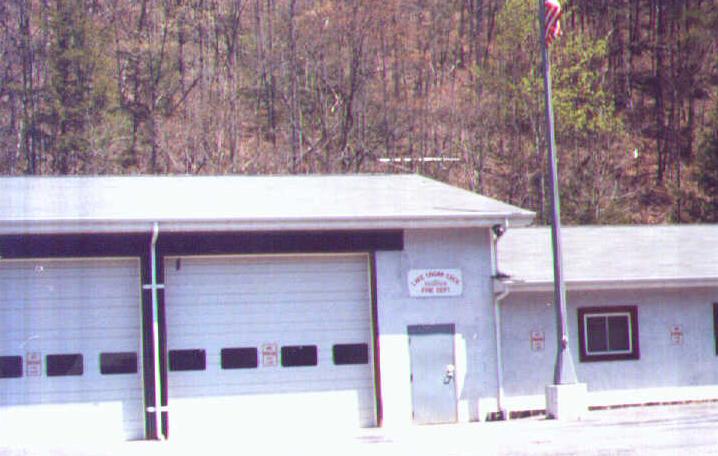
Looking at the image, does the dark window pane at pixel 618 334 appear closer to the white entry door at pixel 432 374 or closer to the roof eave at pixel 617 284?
the roof eave at pixel 617 284

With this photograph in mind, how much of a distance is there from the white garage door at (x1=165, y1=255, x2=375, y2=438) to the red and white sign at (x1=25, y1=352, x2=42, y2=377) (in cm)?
232

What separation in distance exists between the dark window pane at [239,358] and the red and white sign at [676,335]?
8.92 metres

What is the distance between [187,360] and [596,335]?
→ 27.8 feet

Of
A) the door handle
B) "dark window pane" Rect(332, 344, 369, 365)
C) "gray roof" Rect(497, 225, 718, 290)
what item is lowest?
the door handle

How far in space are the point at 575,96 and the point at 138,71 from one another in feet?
68.5

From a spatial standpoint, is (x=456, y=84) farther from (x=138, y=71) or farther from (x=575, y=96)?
(x=138, y=71)

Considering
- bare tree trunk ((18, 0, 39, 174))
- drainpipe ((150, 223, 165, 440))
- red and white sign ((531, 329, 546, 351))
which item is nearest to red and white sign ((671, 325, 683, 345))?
red and white sign ((531, 329, 546, 351))

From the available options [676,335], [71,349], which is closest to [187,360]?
[71,349]

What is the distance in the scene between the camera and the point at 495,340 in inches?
878

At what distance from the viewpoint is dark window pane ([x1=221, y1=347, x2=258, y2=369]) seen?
69.4ft

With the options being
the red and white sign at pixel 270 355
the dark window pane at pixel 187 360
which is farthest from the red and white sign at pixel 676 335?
the dark window pane at pixel 187 360

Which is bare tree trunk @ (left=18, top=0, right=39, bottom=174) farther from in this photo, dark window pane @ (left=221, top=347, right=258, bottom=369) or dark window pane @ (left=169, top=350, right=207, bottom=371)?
dark window pane @ (left=221, top=347, right=258, bottom=369)

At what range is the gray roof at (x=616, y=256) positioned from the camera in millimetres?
23119

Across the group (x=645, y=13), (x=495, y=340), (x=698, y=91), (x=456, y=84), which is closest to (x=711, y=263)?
(x=495, y=340)
